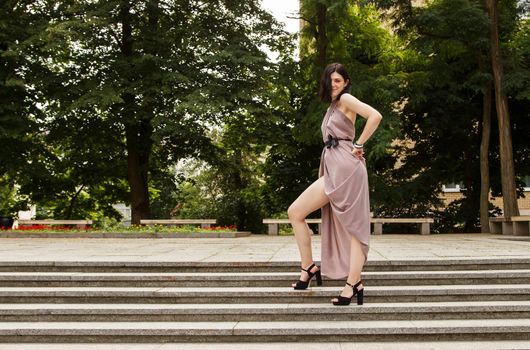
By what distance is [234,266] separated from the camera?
26.3ft

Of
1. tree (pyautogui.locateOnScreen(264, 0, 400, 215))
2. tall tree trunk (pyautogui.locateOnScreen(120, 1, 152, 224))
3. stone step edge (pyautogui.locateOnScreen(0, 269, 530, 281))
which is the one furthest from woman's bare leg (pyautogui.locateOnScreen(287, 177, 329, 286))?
tall tree trunk (pyautogui.locateOnScreen(120, 1, 152, 224))

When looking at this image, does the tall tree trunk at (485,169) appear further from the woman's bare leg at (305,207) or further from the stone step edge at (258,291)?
the woman's bare leg at (305,207)

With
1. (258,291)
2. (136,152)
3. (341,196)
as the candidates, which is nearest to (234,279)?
(258,291)

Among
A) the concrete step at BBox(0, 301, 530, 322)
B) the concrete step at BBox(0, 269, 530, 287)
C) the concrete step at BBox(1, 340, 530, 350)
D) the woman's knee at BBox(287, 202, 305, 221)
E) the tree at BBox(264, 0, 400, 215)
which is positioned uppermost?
the tree at BBox(264, 0, 400, 215)

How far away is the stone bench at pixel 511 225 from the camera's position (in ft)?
55.8

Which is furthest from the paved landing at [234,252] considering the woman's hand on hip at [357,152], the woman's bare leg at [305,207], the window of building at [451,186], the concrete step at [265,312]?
the window of building at [451,186]

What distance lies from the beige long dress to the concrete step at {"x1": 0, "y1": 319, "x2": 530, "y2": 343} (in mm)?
610

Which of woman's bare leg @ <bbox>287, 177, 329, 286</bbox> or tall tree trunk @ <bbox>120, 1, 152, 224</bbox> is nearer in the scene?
woman's bare leg @ <bbox>287, 177, 329, 286</bbox>

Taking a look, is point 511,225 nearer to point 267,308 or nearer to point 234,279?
point 234,279

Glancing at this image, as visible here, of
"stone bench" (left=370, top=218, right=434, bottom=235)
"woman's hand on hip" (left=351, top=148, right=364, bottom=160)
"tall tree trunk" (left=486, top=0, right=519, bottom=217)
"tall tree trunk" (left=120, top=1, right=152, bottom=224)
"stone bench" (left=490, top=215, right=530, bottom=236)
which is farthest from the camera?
"tall tree trunk" (left=120, top=1, right=152, bottom=224)

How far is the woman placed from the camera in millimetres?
6297

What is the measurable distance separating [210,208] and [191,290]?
1930 cm

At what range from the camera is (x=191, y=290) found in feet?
23.8

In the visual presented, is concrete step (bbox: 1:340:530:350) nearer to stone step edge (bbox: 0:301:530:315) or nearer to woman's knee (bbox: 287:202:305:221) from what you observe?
stone step edge (bbox: 0:301:530:315)
